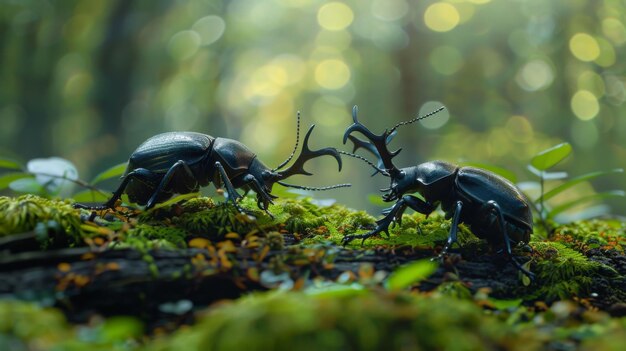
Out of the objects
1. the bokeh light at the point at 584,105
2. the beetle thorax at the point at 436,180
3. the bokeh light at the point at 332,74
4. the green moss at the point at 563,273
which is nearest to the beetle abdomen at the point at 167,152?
the beetle thorax at the point at 436,180

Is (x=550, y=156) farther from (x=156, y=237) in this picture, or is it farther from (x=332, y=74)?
(x=332, y=74)

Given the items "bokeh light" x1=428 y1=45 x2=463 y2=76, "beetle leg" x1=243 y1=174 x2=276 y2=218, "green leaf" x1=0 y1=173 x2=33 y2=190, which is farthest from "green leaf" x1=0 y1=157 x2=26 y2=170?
"bokeh light" x1=428 y1=45 x2=463 y2=76

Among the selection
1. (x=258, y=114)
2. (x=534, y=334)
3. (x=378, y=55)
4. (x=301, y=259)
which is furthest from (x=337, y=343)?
(x=258, y=114)

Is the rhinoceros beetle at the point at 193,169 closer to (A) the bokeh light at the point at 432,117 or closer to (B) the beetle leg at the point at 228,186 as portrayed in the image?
(B) the beetle leg at the point at 228,186

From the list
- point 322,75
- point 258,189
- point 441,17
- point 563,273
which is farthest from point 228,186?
point 322,75

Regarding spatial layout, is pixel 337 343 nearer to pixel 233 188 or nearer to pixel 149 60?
pixel 233 188

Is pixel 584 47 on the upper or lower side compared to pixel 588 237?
upper
